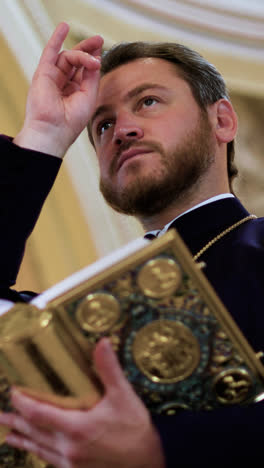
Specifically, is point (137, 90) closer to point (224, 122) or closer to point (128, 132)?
point (128, 132)

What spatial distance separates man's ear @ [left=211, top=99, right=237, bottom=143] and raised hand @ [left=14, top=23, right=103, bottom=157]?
1.56 feet

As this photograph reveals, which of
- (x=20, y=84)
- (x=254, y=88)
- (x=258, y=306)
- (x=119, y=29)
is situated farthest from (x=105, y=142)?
(x=254, y=88)

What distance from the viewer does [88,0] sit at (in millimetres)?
3916

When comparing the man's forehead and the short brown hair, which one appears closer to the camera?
the man's forehead

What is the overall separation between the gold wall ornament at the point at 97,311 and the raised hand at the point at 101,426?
85 millimetres

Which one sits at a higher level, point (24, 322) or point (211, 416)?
point (24, 322)

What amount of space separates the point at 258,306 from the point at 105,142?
82 centimetres

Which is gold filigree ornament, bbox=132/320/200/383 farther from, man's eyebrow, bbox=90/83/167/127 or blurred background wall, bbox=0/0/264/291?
blurred background wall, bbox=0/0/264/291

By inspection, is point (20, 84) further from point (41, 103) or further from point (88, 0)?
point (41, 103)

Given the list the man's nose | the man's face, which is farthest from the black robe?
the man's nose

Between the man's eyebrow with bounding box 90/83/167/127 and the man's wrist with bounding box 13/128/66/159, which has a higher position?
the man's wrist with bounding box 13/128/66/159

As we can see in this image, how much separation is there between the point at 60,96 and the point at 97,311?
94 cm

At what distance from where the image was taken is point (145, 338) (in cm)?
97

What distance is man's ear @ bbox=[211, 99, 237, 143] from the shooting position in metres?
2.01
